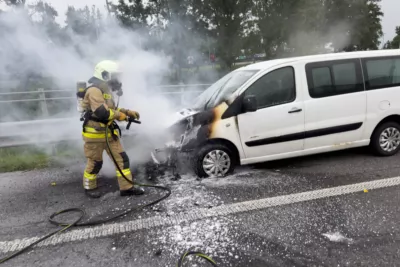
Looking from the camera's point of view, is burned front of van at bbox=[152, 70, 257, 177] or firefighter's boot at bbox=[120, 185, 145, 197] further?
burned front of van at bbox=[152, 70, 257, 177]

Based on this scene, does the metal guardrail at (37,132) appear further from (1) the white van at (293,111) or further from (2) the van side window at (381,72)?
(2) the van side window at (381,72)

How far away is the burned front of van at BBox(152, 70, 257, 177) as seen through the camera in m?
4.35

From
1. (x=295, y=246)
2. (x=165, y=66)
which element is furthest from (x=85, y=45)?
(x=295, y=246)

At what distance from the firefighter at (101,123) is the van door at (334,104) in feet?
8.59

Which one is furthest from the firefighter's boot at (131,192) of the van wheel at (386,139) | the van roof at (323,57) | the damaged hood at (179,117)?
the van wheel at (386,139)

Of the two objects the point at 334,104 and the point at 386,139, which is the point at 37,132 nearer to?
the point at 334,104

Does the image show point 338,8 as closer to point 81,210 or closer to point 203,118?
point 203,118

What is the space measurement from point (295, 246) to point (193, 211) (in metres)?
1.19

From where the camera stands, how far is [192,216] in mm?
3408

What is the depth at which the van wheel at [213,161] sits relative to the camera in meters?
4.39

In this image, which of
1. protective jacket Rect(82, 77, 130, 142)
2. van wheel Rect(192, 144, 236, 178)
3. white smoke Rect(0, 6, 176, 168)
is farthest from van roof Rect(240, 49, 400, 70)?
protective jacket Rect(82, 77, 130, 142)

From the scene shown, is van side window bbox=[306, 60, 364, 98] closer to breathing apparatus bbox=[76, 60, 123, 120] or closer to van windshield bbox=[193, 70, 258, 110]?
van windshield bbox=[193, 70, 258, 110]

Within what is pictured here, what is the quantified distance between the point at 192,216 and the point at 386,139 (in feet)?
11.5

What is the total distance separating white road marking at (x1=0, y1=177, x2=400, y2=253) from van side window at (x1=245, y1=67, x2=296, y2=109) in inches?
53.2
